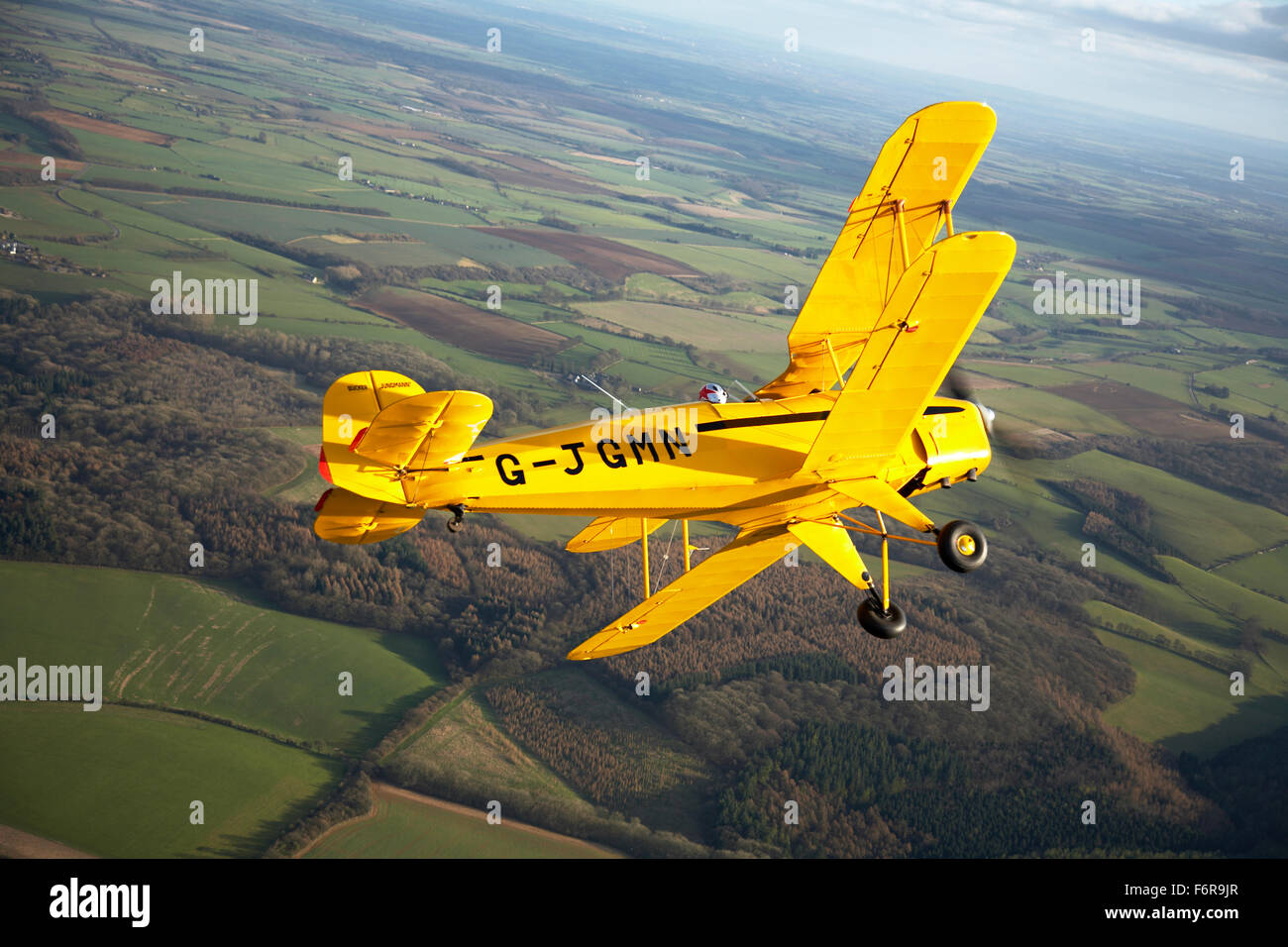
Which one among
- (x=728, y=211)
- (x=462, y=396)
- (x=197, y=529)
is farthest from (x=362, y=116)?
(x=462, y=396)

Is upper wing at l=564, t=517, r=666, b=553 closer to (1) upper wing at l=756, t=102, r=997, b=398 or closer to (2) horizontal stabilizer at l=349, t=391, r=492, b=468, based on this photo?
(1) upper wing at l=756, t=102, r=997, b=398

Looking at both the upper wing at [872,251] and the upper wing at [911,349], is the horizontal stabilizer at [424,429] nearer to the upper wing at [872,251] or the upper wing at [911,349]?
the upper wing at [911,349]

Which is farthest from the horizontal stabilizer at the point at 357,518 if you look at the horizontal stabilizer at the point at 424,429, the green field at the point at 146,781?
the green field at the point at 146,781

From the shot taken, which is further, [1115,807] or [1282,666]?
[1282,666]

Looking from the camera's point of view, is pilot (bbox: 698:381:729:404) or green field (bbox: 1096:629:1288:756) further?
green field (bbox: 1096:629:1288:756)

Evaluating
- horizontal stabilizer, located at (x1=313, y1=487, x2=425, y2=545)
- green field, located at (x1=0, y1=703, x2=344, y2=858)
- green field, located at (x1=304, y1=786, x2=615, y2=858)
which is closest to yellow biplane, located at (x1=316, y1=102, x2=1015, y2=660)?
horizontal stabilizer, located at (x1=313, y1=487, x2=425, y2=545)
